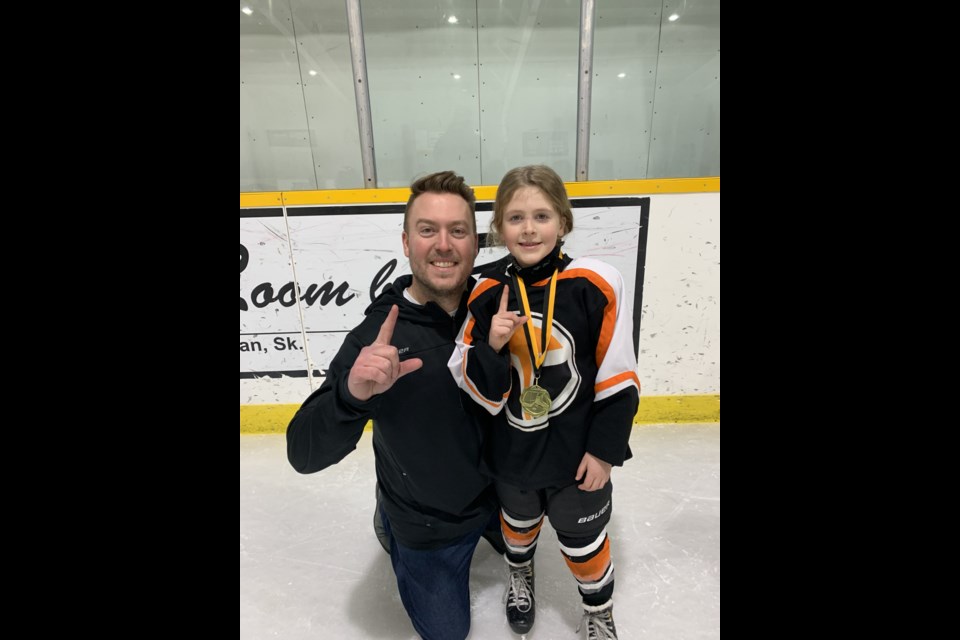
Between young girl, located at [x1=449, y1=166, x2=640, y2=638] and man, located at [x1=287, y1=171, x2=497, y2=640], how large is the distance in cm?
10

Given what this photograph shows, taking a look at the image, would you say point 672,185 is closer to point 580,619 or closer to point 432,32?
point 432,32

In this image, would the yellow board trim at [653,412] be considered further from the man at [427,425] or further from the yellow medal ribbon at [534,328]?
the yellow medal ribbon at [534,328]

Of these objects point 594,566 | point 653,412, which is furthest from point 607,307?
point 653,412

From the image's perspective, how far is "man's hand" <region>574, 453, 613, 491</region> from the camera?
89 cm

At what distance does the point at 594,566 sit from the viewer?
98 cm

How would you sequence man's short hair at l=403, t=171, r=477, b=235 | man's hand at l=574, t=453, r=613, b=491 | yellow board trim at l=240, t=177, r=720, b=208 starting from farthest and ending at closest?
yellow board trim at l=240, t=177, r=720, b=208
man's short hair at l=403, t=171, r=477, b=235
man's hand at l=574, t=453, r=613, b=491

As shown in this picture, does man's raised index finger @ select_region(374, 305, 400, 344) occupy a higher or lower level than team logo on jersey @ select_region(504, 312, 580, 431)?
higher

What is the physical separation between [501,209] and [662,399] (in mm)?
1677

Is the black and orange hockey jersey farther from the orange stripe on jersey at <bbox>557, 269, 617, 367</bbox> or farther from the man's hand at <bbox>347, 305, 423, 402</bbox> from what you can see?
the man's hand at <bbox>347, 305, 423, 402</bbox>

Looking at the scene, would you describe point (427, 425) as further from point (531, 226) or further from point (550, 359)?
point (531, 226)

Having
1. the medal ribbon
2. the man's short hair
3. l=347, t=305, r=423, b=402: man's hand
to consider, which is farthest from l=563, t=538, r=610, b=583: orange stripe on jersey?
the man's short hair

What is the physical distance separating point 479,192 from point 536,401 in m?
1.35

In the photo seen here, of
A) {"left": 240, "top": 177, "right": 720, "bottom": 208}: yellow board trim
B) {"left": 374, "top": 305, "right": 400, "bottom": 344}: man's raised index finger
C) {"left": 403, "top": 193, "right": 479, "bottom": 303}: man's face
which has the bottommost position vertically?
{"left": 374, "top": 305, "right": 400, "bottom": 344}: man's raised index finger
